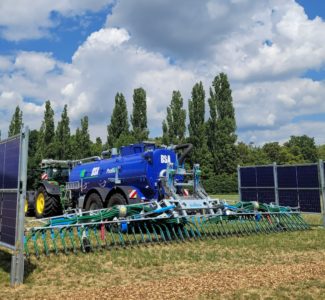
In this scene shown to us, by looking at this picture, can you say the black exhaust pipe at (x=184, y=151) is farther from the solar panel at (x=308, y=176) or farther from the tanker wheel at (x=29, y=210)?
the tanker wheel at (x=29, y=210)

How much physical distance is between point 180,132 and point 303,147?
51160 mm

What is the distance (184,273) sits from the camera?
6477 mm

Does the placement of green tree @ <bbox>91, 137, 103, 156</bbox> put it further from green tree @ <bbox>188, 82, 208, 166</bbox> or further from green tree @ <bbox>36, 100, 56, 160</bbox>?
green tree @ <bbox>188, 82, 208, 166</bbox>

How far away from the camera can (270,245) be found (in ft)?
28.9

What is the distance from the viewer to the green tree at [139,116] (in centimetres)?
4534

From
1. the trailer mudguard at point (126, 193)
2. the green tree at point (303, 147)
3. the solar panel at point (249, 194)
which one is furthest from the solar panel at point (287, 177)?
the green tree at point (303, 147)

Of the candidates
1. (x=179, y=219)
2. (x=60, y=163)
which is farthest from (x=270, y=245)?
(x=60, y=163)

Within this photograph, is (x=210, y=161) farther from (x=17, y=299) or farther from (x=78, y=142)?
(x=17, y=299)

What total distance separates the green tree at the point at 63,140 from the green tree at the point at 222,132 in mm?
17320

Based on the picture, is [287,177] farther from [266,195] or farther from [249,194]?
[249,194]

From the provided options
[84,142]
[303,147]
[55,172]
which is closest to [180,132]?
[84,142]

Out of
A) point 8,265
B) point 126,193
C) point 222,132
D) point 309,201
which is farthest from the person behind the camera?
point 222,132

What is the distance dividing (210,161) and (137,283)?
140 ft

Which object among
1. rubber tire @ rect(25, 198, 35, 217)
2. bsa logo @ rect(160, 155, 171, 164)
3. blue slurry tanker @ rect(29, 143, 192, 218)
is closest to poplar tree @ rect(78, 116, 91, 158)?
rubber tire @ rect(25, 198, 35, 217)
